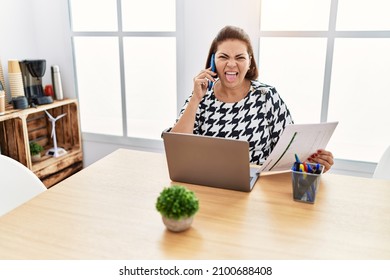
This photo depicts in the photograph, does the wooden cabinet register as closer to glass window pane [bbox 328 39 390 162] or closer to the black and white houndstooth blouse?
the black and white houndstooth blouse

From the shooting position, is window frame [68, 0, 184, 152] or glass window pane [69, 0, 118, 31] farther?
glass window pane [69, 0, 118, 31]

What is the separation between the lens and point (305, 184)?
121cm

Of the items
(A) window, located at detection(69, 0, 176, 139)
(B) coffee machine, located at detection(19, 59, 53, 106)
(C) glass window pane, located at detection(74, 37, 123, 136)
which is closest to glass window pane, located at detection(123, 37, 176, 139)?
(A) window, located at detection(69, 0, 176, 139)

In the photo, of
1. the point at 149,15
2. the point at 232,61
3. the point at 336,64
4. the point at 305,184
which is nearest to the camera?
the point at 305,184

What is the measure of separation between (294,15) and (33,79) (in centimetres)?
186

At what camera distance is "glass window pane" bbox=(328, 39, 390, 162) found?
2285 millimetres

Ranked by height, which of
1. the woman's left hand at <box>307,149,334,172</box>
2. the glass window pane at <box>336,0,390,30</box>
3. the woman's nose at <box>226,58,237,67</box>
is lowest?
the woman's left hand at <box>307,149,334,172</box>

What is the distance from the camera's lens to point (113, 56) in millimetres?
2928

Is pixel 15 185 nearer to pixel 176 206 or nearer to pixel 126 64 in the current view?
pixel 176 206

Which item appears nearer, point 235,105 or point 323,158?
point 323,158

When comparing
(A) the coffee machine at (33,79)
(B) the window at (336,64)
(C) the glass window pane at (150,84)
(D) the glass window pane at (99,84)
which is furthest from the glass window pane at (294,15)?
(A) the coffee machine at (33,79)

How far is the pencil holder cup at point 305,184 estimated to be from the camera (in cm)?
120

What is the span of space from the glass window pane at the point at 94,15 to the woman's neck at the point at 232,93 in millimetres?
1354

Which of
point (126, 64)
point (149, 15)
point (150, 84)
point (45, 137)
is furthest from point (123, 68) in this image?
point (45, 137)
